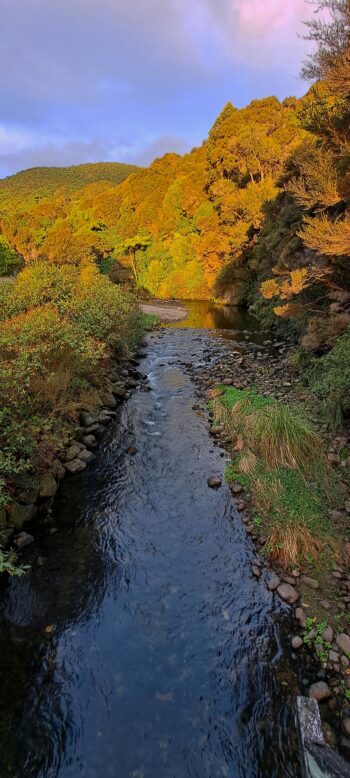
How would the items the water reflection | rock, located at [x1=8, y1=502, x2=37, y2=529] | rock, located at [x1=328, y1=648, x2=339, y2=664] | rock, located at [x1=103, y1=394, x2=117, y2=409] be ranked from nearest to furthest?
rock, located at [x1=328, y1=648, x2=339, y2=664]
rock, located at [x1=8, y1=502, x2=37, y2=529]
rock, located at [x1=103, y1=394, x2=117, y2=409]
the water reflection

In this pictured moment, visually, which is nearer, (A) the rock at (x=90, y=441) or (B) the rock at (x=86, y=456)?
(B) the rock at (x=86, y=456)

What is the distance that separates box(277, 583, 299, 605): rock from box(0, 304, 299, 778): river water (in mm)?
169

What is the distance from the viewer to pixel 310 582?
5.39m

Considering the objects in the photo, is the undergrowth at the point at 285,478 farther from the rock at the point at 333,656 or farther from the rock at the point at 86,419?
the rock at the point at 86,419

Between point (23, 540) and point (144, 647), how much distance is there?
276 centimetres

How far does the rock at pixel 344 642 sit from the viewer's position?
4477 mm

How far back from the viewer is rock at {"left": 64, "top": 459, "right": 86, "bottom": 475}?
8398 millimetres

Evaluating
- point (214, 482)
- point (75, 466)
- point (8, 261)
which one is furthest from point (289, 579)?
point (8, 261)

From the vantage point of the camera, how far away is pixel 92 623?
514cm

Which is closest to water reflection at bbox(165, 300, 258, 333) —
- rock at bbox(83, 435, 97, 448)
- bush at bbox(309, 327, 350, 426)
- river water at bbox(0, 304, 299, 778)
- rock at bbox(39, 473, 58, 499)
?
bush at bbox(309, 327, 350, 426)

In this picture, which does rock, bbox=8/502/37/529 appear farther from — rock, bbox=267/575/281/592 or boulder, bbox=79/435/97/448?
rock, bbox=267/575/281/592

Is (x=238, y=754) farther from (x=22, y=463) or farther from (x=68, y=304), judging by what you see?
(x=68, y=304)

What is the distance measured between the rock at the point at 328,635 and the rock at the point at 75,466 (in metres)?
5.61

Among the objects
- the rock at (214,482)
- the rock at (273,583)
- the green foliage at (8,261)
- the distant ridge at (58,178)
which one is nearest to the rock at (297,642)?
the rock at (273,583)
